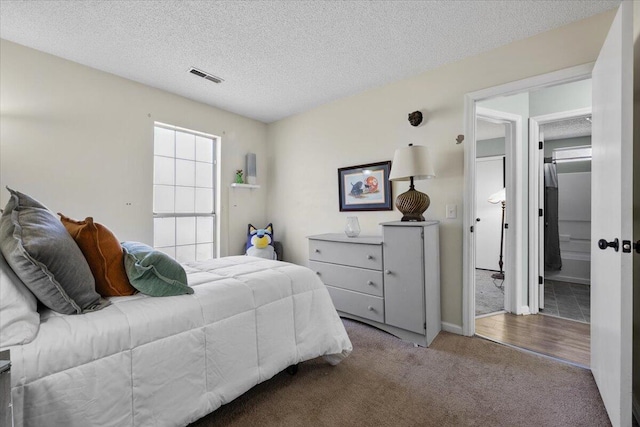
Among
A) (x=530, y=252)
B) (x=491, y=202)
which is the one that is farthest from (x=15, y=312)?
(x=491, y=202)

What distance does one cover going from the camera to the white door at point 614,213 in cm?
127

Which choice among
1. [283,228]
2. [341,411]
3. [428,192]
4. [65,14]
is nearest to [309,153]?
[283,228]

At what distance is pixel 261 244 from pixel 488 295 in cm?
305

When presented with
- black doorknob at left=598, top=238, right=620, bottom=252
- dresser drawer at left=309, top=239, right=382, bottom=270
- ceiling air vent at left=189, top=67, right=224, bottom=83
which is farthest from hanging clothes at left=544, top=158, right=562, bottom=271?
ceiling air vent at left=189, top=67, right=224, bottom=83

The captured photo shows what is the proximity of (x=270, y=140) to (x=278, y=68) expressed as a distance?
167cm

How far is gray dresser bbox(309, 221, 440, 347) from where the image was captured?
2318mm

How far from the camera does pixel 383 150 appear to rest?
3109 mm

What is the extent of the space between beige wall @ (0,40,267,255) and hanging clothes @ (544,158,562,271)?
5134 mm

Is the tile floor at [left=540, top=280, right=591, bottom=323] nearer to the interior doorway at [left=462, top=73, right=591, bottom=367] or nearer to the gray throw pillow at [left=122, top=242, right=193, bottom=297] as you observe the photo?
the interior doorway at [left=462, top=73, right=591, bottom=367]

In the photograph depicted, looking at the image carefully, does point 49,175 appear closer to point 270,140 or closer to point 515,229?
point 270,140

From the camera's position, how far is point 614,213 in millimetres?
1369

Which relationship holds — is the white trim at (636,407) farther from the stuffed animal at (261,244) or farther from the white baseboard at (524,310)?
the stuffed animal at (261,244)

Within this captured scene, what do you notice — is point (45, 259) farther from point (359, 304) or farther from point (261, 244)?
point (261, 244)

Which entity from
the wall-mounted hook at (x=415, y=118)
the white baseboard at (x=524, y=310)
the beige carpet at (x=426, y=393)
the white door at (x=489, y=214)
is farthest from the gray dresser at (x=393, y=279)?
the white door at (x=489, y=214)
